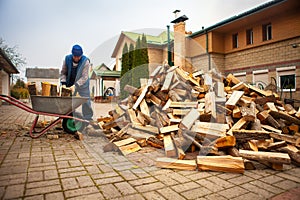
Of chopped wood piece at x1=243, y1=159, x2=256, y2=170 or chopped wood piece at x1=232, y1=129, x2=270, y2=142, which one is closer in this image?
chopped wood piece at x1=243, y1=159, x2=256, y2=170

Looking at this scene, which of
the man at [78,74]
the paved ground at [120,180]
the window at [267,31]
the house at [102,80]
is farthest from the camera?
the window at [267,31]

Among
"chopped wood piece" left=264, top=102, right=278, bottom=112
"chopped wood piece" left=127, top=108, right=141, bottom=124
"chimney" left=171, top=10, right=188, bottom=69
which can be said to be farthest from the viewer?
"chimney" left=171, top=10, right=188, bottom=69

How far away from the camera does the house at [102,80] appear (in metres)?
8.81

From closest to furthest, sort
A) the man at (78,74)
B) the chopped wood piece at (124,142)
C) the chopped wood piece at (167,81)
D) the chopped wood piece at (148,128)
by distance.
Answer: the chopped wood piece at (124,142) < the chopped wood piece at (148,128) < the chopped wood piece at (167,81) < the man at (78,74)

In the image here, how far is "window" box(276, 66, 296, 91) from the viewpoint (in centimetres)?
1011

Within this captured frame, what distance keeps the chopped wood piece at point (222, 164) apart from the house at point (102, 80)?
442cm

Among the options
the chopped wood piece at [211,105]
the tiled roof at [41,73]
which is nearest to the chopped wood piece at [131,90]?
the chopped wood piece at [211,105]

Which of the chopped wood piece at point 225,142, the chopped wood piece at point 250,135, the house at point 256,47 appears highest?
the house at point 256,47

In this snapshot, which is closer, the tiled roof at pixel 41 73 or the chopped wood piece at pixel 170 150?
the chopped wood piece at pixel 170 150

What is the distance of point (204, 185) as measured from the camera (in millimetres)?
2010

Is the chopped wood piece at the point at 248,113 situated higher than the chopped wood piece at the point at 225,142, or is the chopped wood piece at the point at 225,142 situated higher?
the chopped wood piece at the point at 248,113

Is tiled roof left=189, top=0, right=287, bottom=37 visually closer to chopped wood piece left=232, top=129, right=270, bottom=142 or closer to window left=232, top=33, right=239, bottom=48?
window left=232, top=33, right=239, bottom=48

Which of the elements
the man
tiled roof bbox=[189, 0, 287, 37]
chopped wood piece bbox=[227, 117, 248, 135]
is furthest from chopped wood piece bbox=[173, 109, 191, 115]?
tiled roof bbox=[189, 0, 287, 37]

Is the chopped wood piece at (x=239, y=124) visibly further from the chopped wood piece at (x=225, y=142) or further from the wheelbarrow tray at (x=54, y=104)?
the wheelbarrow tray at (x=54, y=104)
